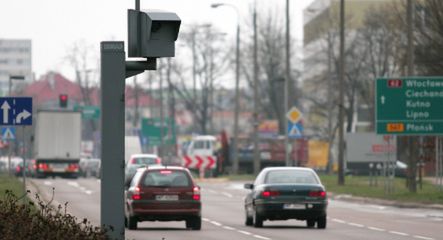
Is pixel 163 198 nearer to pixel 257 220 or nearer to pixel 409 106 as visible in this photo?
pixel 257 220

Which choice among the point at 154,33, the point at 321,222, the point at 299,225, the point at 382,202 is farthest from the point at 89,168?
the point at 154,33

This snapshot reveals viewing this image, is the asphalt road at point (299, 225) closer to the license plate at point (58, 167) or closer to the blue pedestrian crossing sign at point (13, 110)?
the blue pedestrian crossing sign at point (13, 110)

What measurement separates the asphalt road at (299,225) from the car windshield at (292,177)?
106 centimetres

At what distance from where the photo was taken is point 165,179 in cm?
3159

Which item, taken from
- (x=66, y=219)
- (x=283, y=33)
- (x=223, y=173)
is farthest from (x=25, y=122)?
(x=283, y=33)

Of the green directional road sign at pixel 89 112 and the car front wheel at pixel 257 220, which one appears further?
the green directional road sign at pixel 89 112

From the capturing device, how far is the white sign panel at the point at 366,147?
5834cm

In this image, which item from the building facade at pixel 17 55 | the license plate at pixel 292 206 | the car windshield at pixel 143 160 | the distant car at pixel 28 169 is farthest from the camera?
the distant car at pixel 28 169

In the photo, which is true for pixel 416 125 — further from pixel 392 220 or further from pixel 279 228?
pixel 279 228

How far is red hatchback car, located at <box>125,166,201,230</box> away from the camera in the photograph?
103 feet

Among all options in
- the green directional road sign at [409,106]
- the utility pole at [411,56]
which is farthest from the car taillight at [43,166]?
the green directional road sign at [409,106]

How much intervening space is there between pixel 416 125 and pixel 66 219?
1260 inches

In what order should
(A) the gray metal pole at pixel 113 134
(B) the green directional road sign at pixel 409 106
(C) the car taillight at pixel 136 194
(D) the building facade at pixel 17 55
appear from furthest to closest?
(D) the building facade at pixel 17 55
(B) the green directional road sign at pixel 409 106
(C) the car taillight at pixel 136 194
(A) the gray metal pole at pixel 113 134

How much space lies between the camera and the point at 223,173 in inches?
3637
